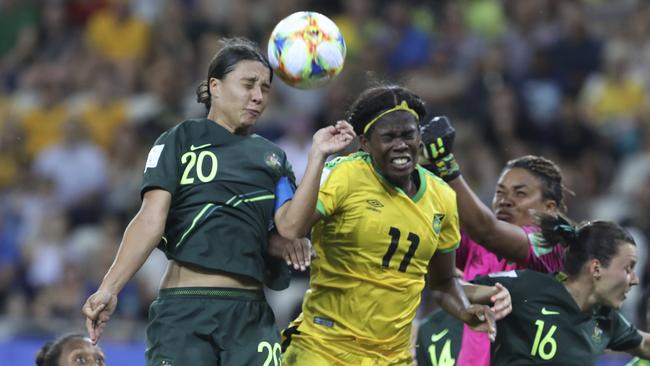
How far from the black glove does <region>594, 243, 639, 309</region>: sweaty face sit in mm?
853

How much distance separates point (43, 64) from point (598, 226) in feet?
27.9

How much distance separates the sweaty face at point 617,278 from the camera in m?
5.81

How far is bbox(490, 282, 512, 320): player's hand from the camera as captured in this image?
531cm

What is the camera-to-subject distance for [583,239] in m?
5.92

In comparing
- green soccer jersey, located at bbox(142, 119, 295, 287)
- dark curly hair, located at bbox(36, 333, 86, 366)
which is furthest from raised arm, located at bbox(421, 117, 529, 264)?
dark curly hair, located at bbox(36, 333, 86, 366)

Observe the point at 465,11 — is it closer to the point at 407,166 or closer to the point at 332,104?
the point at 332,104

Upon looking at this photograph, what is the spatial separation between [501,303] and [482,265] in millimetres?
1029

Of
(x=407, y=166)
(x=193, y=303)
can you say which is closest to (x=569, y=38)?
(x=407, y=166)

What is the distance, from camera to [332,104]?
10680mm

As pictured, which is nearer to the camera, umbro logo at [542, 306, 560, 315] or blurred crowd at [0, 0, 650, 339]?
umbro logo at [542, 306, 560, 315]

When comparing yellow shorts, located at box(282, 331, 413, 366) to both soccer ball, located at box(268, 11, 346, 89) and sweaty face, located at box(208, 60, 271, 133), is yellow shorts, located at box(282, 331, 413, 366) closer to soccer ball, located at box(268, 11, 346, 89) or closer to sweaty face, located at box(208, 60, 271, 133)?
sweaty face, located at box(208, 60, 271, 133)

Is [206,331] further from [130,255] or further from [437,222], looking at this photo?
[437,222]

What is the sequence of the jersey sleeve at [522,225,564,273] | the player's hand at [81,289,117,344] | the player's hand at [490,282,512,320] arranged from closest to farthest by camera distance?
1. the player's hand at [81,289,117,344]
2. the player's hand at [490,282,512,320]
3. the jersey sleeve at [522,225,564,273]

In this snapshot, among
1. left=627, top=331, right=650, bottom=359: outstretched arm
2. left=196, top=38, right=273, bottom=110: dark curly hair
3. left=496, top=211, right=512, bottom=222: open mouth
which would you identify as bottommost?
left=627, top=331, right=650, bottom=359: outstretched arm
